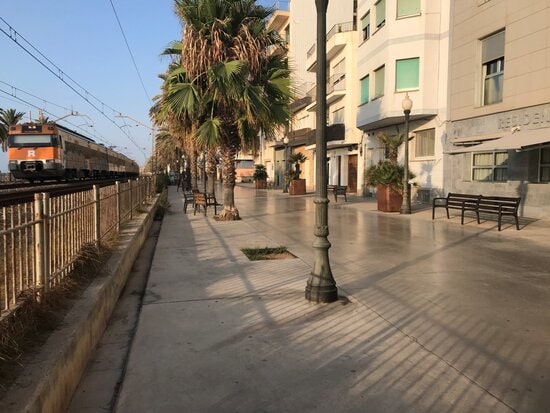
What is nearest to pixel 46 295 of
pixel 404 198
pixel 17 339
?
pixel 17 339

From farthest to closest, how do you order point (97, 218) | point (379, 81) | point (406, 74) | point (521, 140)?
point (379, 81)
point (406, 74)
point (521, 140)
point (97, 218)

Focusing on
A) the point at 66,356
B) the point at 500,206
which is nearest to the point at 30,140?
the point at 500,206

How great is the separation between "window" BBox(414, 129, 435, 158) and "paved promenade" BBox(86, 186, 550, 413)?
13.4 metres

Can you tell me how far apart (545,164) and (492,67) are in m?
4.55

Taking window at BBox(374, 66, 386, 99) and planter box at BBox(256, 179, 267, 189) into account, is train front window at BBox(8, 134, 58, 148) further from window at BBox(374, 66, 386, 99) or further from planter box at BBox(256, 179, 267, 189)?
planter box at BBox(256, 179, 267, 189)

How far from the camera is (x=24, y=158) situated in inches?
961

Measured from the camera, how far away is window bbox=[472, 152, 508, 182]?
16.9 meters

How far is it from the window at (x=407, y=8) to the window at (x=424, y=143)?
5240 millimetres

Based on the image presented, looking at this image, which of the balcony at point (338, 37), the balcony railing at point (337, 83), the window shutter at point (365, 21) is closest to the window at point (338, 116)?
the balcony railing at point (337, 83)

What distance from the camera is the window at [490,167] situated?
16.9 metres

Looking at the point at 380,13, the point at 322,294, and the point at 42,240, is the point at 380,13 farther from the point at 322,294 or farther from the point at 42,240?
the point at 42,240

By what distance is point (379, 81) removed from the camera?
24406mm

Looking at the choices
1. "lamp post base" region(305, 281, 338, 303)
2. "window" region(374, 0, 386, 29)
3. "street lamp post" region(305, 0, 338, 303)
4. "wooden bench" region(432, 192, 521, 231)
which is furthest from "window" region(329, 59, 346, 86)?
"lamp post base" region(305, 281, 338, 303)

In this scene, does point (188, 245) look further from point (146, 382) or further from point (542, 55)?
point (542, 55)
